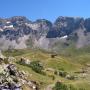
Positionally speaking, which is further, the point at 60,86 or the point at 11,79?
the point at 60,86

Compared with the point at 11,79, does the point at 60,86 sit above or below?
below

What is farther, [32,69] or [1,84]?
[32,69]

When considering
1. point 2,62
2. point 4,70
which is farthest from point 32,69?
point 4,70

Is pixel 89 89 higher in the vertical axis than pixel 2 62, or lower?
lower

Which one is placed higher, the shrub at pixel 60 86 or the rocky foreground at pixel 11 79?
the rocky foreground at pixel 11 79

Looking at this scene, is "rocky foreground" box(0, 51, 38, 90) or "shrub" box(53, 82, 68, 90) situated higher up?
"rocky foreground" box(0, 51, 38, 90)

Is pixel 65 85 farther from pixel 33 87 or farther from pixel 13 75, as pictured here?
pixel 13 75

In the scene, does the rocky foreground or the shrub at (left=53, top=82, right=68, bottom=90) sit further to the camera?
the shrub at (left=53, top=82, right=68, bottom=90)

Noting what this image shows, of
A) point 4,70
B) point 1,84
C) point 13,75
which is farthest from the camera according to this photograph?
point 13,75

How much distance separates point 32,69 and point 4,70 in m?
44.1

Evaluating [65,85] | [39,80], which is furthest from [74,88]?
[39,80]

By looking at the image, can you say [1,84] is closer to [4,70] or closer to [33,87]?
[4,70]

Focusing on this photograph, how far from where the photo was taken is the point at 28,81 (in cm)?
11644

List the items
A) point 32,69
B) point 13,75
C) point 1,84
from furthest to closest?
point 32,69
point 13,75
point 1,84
